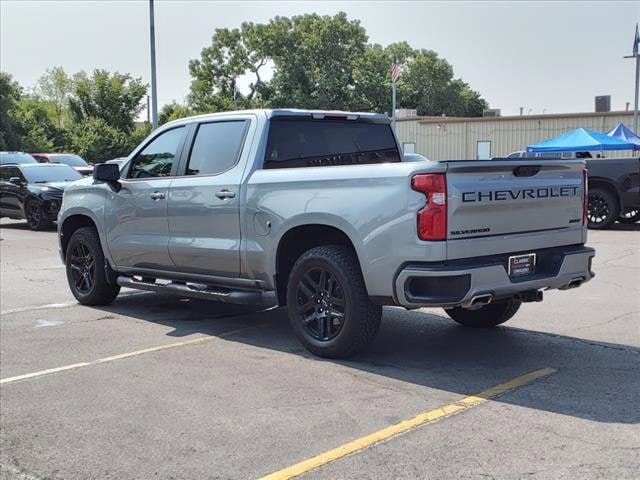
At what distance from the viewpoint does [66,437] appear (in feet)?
14.1

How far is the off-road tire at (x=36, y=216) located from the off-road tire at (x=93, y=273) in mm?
9531

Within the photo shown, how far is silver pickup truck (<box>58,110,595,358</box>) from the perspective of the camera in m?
5.00

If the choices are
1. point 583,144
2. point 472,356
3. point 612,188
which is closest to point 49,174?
point 612,188

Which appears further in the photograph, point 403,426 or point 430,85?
point 430,85

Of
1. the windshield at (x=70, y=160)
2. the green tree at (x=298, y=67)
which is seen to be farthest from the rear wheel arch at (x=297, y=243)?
the green tree at (x=298, y=67)

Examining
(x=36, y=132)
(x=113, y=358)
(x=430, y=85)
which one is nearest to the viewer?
(x=113, y=358)

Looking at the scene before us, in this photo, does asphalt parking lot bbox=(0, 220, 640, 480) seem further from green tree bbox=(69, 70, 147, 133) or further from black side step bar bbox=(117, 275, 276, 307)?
green tree bbox=(69, 70, 147, 133)

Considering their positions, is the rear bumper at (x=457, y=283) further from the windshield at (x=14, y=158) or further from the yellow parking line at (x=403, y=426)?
the windshield at (x=14, y=158)

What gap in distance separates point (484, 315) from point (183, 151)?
3273 millimetres

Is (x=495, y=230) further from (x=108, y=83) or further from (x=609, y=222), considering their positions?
(x=108, y=83)

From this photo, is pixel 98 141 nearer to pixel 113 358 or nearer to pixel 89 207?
pixel 89 207

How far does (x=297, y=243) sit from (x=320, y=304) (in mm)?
622

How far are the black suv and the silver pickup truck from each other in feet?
32.8

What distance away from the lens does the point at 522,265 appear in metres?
5.38
